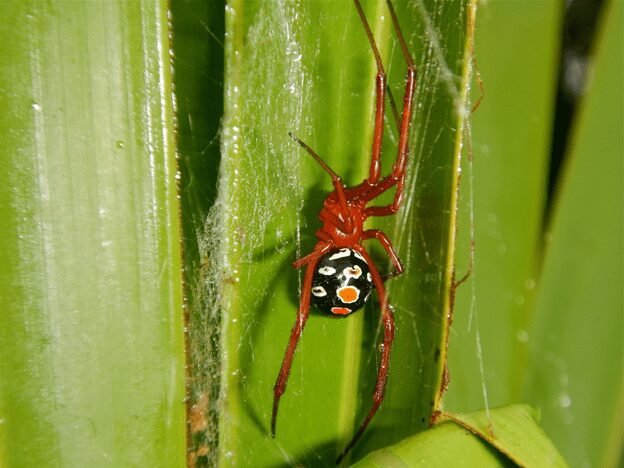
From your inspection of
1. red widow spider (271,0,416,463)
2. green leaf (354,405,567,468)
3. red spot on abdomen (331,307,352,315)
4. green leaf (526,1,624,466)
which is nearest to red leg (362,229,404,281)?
red widow spider (271,0,416,463)

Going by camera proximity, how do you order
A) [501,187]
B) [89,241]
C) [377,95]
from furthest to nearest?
[501,187]
[377,95]
[89,241]

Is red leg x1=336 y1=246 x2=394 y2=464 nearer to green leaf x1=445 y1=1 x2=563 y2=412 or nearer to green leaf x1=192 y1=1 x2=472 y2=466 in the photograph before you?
green leaf x1=192 y1=1 x2=472 y2=466

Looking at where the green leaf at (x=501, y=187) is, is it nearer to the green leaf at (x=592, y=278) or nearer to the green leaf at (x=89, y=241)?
the green leaf at (x=592, y=278)

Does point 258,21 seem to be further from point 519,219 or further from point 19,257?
point 519,219

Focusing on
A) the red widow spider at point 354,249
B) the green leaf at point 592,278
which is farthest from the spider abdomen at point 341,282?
the green leaf at point 592,278

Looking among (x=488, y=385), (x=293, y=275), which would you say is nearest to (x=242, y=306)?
(x=293, y=275)

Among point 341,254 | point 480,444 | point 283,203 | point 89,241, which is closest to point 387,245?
point 341,254

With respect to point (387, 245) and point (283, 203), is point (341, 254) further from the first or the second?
point (283, 203)
